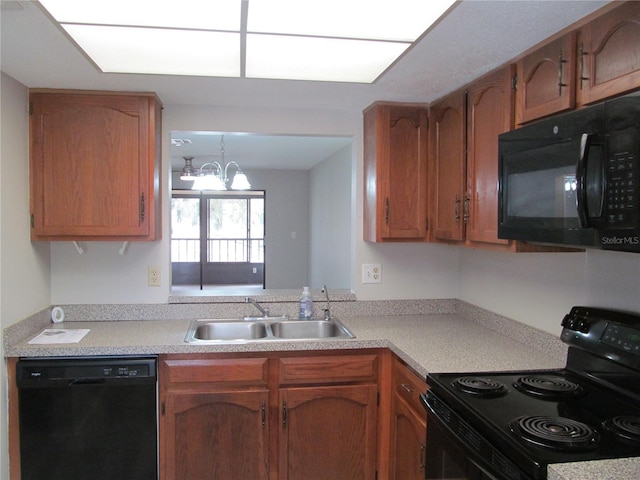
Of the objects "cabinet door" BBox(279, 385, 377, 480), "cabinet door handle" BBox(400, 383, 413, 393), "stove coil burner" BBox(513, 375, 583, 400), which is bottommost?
"cabinet door" BBox(279, 385, 377, 480)

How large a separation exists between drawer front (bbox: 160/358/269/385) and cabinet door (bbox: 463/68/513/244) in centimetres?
116

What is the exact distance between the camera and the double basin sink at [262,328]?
2.53 m

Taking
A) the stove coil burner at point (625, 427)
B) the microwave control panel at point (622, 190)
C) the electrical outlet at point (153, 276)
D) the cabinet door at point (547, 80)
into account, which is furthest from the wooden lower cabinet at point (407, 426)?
the electrical outlet at point (153, 276)

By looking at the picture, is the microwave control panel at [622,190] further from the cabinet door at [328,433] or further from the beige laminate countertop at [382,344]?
the cabinet door at [328,433]

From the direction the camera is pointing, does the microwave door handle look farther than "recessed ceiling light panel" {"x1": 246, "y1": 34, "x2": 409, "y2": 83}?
No

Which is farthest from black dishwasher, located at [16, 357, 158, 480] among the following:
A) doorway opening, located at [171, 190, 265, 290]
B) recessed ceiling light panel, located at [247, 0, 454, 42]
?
doorway opening, located at [171, 190, 265, 290]

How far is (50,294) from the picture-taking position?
2.53 metres

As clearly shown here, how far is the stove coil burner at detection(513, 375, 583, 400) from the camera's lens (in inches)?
58.1

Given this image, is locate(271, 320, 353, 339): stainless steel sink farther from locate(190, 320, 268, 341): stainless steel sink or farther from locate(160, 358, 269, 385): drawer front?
locate(160, 358, 269, 385): drawer front

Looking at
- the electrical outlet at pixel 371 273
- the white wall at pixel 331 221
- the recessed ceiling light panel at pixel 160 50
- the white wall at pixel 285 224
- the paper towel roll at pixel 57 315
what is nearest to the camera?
the recessed ceiling light panel at pixel 160 50

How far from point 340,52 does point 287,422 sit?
166 cm

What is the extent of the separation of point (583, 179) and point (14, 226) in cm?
230

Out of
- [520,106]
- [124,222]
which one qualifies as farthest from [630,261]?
[124,222]

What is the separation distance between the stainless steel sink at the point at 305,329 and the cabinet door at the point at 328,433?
0.45m
